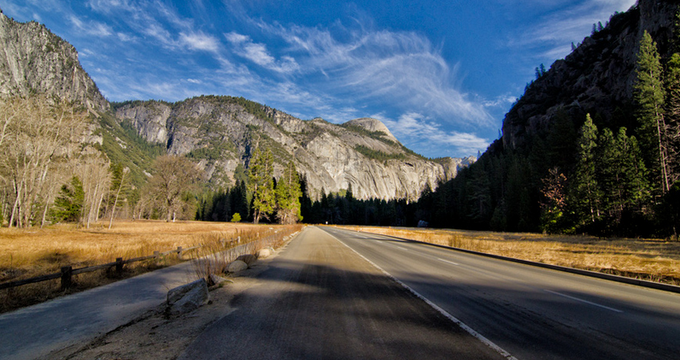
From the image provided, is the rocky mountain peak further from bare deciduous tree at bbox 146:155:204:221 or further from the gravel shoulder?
the gravel shoulder

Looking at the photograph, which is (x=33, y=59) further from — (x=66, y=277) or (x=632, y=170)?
(x=632, y=170)

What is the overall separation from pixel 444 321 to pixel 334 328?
6.13ft

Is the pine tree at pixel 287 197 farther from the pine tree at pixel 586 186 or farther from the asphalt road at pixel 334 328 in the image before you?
the asphalt road at pixel 334 328

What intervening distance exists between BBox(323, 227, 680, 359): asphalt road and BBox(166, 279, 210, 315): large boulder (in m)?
4.96

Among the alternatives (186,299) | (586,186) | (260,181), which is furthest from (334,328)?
(260,181)

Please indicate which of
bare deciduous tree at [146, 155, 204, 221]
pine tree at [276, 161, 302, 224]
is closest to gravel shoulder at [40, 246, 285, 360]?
bare deciduous tree at [146, 155, 204, 221]

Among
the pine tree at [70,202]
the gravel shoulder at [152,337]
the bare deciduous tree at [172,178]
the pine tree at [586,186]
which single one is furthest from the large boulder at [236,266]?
the bare deciduous tree at [172,178]

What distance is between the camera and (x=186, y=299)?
5844mm

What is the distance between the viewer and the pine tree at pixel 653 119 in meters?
32.0

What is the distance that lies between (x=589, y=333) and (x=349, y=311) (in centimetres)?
379

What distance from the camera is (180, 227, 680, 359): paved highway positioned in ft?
12.2

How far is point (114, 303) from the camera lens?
7.06 m

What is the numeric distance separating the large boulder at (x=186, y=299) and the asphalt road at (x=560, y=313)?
4.96 meters

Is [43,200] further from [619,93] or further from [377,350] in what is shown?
[619,93]
